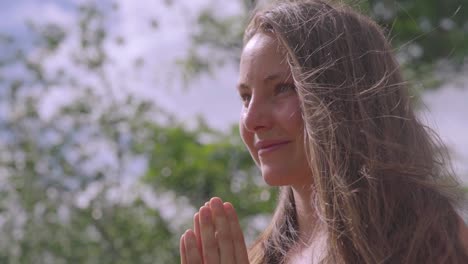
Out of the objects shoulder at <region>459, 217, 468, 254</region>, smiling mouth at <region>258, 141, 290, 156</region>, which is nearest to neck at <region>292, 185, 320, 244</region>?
smiling mouth at <region>258, 141, 290, 156</region>

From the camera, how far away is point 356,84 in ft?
7.57

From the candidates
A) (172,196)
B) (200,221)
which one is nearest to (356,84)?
(200,221)

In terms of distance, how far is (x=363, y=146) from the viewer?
7.36 feet

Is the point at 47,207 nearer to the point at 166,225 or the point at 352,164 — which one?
the point at 166,225

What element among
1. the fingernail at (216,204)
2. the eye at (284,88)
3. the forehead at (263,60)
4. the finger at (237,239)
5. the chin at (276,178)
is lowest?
the finger at (237,239)

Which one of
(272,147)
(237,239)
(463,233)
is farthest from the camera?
(272,147)

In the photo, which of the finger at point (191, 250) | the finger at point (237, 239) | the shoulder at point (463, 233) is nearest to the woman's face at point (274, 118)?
the finger at point (237, 239)

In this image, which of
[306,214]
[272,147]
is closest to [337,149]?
[272,147]

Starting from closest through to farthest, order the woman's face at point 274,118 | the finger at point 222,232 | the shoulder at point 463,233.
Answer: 1. the shoulder at point 463,233
2. the finger at point 222,232
3. the woman's face at point 274,118

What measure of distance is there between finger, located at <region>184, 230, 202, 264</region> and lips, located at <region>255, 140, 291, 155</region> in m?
0.31

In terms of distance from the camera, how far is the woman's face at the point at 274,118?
2301 mm

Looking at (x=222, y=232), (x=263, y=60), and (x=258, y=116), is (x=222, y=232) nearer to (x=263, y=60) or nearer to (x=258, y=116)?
(x=258, y=116)

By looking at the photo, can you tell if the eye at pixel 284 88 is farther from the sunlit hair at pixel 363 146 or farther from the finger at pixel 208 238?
the finger at pixel 208 238

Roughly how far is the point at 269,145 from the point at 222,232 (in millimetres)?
285
